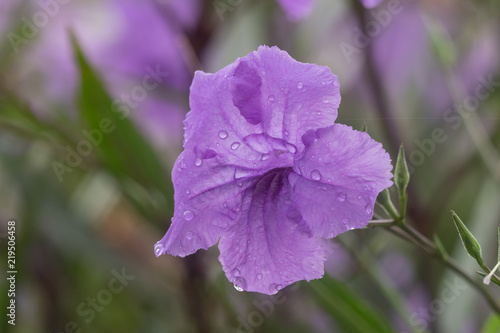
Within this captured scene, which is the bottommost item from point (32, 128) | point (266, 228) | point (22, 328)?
point (22, 328)

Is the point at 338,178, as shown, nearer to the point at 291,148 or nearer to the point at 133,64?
the point at 291,148

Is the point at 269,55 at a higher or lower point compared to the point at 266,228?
higher

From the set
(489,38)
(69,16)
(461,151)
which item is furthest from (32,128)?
(489,38)

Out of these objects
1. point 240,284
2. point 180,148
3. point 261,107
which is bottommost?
point 180,148

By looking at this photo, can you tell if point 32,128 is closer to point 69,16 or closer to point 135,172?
point 135,172

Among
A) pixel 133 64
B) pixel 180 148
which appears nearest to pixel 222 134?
pixel 180 148

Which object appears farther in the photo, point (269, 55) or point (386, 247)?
point (386, 247)

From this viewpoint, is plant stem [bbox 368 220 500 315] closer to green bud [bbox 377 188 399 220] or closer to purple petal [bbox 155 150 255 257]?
green bud [bbox 377 188 399 220]
